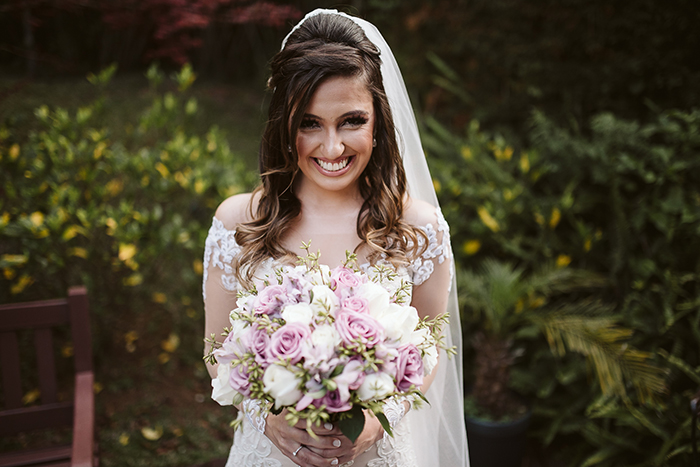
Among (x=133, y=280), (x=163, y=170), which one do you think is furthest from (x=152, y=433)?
(x=163, y=170)

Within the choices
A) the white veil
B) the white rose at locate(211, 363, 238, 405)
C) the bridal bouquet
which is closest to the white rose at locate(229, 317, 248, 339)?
the bridal bouquet

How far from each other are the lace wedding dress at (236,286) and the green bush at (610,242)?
60.6 inches

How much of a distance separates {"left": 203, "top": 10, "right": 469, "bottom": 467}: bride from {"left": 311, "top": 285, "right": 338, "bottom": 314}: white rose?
0.48m

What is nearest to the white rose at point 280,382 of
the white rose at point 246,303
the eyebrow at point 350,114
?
the white rose at point 246,303

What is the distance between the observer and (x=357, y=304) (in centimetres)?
120

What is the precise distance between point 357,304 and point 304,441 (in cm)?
49

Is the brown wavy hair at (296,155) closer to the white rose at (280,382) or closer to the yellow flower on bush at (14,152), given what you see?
the white rose at (280,382)

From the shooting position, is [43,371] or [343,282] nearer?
[343,282]

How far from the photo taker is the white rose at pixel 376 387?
1.13m

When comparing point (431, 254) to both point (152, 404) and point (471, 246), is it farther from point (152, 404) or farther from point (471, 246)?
point (152, 404)

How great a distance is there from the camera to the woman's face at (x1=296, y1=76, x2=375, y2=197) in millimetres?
1578

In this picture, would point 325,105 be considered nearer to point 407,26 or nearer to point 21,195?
point 21,195

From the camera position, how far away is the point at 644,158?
10.8 ft

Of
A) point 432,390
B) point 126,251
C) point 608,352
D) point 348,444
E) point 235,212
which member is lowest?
point 608,352
